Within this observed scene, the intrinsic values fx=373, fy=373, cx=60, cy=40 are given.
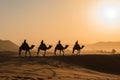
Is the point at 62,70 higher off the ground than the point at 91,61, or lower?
lower

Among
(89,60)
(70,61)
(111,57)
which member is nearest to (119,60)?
(111,57)

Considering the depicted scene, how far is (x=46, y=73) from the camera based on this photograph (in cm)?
2547

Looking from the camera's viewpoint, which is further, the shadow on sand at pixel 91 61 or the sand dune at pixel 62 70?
the shadow on sand at pixel 91 61

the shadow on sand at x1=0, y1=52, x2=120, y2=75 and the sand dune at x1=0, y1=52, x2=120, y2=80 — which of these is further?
the shadow on sand at x1=0, y1=52, x2=120, y2=75

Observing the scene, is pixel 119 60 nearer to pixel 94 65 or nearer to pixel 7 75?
pixel 94 65

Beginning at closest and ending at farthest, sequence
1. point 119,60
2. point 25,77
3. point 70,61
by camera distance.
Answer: point 25,77 → point 70,61 → point 119,60

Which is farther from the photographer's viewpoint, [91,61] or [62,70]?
[91,61]

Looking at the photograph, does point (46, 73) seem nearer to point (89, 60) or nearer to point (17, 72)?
point (17, 72)

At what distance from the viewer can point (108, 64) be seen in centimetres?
3909

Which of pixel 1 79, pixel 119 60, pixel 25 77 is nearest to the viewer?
pixel 1 79

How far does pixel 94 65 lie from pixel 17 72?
1481cm

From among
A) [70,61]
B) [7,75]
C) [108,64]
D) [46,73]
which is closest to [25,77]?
[7,75]

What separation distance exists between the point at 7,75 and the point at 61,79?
3.40 m

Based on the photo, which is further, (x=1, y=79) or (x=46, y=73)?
(x=46, y=73)
